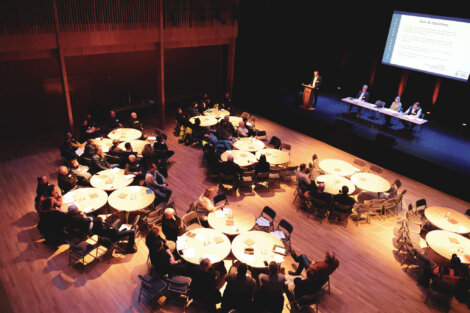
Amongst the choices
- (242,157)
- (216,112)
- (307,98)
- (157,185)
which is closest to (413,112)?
(307,98)

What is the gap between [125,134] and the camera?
1096 centimetres

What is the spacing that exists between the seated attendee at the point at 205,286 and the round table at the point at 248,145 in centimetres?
544

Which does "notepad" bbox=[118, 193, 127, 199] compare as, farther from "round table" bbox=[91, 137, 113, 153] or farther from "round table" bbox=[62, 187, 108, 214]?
"round table" bbox=[91, 137, 113, 153]

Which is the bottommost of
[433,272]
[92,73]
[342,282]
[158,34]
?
[342,282]

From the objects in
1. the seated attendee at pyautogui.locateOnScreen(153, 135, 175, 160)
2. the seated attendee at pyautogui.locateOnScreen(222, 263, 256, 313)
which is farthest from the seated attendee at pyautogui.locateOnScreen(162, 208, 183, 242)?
the seated attendee at pyautogui.locateOnScreen(153, 135, 175, 160)

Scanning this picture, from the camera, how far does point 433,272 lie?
6484 millimetres

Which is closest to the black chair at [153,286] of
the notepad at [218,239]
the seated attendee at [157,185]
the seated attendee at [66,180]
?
the notepad at [218,239]

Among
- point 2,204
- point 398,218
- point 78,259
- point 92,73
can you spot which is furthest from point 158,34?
point 398,218

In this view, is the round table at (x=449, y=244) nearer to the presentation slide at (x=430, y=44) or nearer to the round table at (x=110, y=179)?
the round table at (x=110, y=179)

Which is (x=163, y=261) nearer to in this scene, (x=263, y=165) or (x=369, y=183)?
(x=263, y=165)

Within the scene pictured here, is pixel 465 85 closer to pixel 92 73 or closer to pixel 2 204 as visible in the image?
pixel 92 73

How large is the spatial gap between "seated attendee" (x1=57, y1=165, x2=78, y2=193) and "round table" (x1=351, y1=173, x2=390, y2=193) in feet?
23.5

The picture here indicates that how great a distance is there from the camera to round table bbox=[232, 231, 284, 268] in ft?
20.4

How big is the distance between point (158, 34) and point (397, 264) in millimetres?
10289
